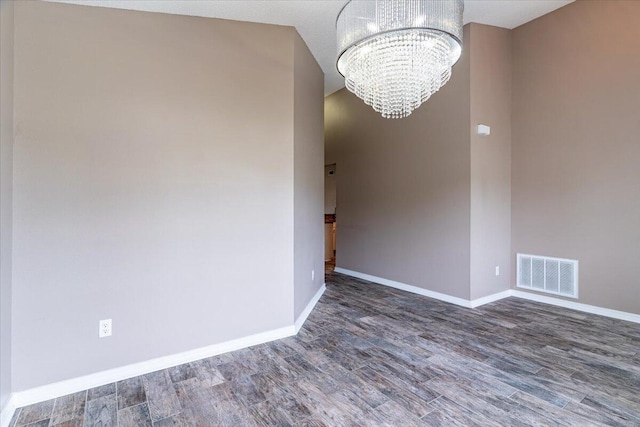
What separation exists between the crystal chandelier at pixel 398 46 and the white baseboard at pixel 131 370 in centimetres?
219

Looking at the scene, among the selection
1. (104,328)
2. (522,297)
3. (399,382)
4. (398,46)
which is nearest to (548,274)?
(522,297)

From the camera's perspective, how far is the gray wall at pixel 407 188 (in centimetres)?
371

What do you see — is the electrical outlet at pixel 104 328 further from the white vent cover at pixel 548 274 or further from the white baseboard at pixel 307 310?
the white vent cover at pixel 548 274

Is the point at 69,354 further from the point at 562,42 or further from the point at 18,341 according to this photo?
the point at 562,42

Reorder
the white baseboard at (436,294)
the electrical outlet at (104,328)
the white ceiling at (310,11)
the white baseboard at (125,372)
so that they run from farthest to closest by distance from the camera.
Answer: the white baseboard at (436,294)
the white ceiling at (310,11)
the electrical outlet at (104,328)
the white baseboard at (125,372)

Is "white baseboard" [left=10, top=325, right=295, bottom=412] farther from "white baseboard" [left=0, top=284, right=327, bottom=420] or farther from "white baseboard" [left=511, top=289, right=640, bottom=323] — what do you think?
"white baseboard" [left=511, top=289, right=640, bottom=323]

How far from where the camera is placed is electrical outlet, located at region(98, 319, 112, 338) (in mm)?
2186

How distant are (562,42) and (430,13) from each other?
2.85 metres

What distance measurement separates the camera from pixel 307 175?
344cm

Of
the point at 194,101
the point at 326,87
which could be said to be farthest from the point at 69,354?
the point at 326,87

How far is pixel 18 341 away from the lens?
1.97m

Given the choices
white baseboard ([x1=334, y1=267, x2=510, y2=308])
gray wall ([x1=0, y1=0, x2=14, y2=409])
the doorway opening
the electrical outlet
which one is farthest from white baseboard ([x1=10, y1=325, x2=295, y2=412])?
the doorway opening

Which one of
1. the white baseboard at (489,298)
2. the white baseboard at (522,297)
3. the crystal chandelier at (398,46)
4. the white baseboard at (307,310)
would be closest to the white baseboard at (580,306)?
the white baseboard at (522,297)

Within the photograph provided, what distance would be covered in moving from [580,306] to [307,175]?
131 inches
